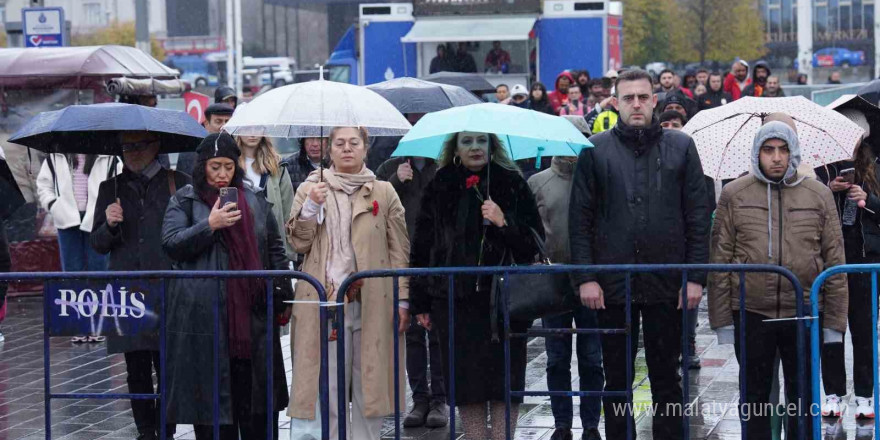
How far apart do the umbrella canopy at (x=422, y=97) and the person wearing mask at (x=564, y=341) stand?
1162 millimetres

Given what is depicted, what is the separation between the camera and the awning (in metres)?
25.4

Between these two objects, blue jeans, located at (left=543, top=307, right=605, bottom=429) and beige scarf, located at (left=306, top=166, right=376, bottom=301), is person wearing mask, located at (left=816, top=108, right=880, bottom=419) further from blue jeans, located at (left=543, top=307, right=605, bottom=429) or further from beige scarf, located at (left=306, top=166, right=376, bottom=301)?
beige scarf, located at (left=306, top=166, right=376, bottom=301)

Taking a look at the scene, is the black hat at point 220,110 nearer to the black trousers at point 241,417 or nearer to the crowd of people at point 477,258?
the crowd of people at point 477,258

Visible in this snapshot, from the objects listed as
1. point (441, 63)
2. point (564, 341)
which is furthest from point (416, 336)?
point (441, 63)

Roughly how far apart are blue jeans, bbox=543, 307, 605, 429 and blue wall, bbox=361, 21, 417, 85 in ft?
64.4

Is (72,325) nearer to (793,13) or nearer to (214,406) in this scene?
(214,406)

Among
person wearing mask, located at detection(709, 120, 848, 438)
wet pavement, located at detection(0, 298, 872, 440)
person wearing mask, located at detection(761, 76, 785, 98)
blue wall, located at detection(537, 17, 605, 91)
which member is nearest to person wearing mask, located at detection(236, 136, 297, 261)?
wet pavement, located at detection(0, 298, 872, 440)

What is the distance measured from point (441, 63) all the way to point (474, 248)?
18410 millimetres

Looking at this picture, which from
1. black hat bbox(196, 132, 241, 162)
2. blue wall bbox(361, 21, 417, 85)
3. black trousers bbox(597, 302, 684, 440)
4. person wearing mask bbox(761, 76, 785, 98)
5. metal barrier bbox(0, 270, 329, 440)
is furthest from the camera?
blue wall bbox(361, 21, 417, 85)

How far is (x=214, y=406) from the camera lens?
20.8ft

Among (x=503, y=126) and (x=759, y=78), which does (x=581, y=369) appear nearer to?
(x=503, y=126)

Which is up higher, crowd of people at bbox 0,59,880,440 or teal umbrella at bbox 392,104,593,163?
teal umbrella at bbox 392,104,593,163

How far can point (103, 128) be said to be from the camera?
23.7 ft

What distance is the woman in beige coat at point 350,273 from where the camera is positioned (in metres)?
6.56
